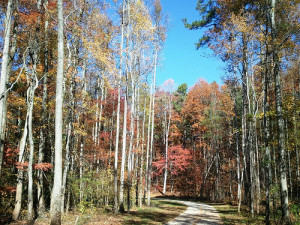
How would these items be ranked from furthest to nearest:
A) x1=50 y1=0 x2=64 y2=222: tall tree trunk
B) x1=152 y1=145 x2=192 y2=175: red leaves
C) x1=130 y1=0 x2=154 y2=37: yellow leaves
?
x1=152 y1=145 x2=192 y2=175: red leaves < x1=130 y1=0 x2=154 y2=37: yellow leaves < x1=50 y1=0 x2=64 y2=222: tall tree trunk

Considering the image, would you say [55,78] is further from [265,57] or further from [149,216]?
[265,57]

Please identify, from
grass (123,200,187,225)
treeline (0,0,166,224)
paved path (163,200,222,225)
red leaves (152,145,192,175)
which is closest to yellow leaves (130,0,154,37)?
treeline (0,0,166,224)

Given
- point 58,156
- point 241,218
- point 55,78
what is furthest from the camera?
point 55,78

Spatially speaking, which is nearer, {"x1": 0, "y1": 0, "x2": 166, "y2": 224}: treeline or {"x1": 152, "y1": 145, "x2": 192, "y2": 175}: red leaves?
{"x1": 0, "y1": 0, "x2": 166, "y2": 224}: treeline

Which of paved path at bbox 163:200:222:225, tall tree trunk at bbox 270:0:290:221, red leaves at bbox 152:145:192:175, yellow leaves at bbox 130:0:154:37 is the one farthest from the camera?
red leaves at bbox 152:145:192:175

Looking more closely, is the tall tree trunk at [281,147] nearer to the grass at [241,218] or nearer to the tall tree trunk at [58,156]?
the grass at [241,218]

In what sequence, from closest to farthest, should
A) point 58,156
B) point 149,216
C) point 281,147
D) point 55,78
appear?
point 58,156 → point 281,147 → point 149,216 → point 55,78

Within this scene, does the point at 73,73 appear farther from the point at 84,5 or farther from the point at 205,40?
the point at 205,40

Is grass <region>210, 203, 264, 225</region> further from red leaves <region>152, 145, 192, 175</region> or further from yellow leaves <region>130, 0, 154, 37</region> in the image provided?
red leaves <region>152, 145, 192, 175</region>

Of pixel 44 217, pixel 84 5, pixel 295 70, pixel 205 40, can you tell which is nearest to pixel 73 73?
pixel 84 5

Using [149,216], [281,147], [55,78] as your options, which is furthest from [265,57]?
[55,78]

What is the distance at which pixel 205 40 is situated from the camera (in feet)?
53.5

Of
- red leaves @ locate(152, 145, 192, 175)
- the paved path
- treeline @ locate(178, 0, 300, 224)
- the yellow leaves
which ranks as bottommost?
the paved path

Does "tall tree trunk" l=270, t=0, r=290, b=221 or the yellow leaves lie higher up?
the yellow leaves
